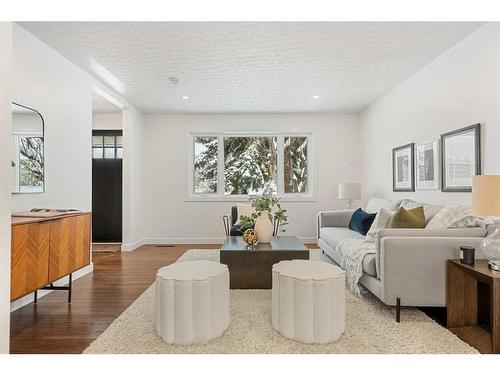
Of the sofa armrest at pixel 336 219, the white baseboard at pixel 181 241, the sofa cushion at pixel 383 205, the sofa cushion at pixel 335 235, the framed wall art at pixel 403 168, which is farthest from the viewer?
the white baseboard at pixel 181 241

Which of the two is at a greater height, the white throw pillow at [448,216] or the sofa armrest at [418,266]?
the white throw pillow at [448,216]

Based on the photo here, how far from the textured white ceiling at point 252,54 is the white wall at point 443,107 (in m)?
0.17

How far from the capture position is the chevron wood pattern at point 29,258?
7.29ft

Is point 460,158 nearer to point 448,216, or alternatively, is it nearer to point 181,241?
point 448,216

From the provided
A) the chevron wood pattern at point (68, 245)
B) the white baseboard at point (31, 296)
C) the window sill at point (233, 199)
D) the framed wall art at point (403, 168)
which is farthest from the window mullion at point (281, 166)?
the chevron wood pattern at point (68, 245)

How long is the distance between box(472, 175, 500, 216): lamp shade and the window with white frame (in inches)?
167

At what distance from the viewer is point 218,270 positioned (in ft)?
7.54

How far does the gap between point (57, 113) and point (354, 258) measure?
3.49m

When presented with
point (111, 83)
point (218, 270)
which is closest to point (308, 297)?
point (218, 270)

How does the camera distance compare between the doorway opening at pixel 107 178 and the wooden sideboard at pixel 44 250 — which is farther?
the doorway opening at pixel 107 178

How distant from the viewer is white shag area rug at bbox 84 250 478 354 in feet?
6.63

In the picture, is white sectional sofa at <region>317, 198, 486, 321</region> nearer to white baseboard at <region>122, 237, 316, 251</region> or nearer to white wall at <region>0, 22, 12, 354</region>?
white wall at <region>0, 22, 12, 354</region>

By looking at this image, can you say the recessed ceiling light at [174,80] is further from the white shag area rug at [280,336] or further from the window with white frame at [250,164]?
the white shag area rug at [280,336]
